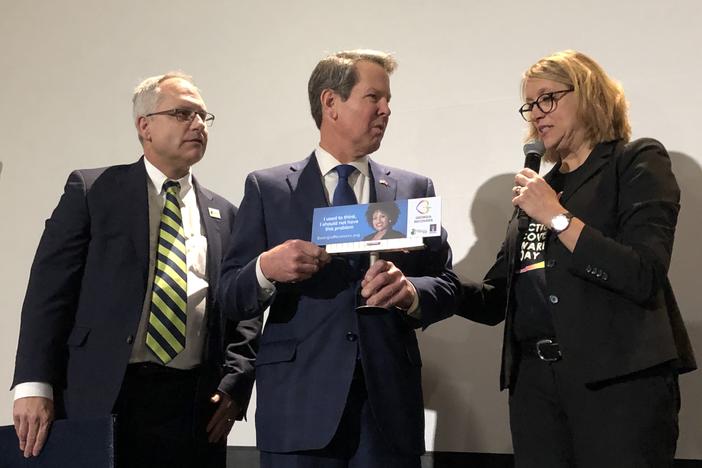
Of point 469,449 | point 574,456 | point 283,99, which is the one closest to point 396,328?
point 574,456

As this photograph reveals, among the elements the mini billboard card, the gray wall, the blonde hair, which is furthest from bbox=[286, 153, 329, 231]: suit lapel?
the gray wall

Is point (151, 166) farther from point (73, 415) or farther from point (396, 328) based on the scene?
point (396, 328)

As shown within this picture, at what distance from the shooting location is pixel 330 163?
8.39ft

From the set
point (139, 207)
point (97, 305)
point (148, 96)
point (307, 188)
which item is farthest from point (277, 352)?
point (148, 96)

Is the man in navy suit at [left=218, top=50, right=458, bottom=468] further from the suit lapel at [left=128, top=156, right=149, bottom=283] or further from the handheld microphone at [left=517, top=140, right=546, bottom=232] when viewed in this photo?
the suit lapel at [left=128, top=156, right=149, bottom=283]

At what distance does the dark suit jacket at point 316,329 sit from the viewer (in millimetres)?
2248

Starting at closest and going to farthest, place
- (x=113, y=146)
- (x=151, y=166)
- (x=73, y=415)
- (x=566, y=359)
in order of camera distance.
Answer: (x=566, y=359) < (x=73, y=415) < (x=151, y=166) < (x=113, y=146)

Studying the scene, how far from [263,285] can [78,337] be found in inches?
29.0

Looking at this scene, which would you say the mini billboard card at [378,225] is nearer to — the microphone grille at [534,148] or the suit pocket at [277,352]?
the suit pocket at [277,352]

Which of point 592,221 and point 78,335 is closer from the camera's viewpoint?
point 592,221

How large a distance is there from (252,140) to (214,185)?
26 centimetres

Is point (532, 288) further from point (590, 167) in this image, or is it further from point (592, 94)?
point (592, 94)

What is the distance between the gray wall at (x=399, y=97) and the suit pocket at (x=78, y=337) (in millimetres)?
1047

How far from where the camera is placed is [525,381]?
92.4 inches
